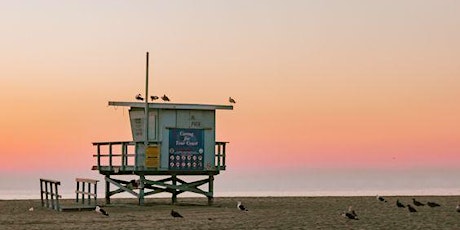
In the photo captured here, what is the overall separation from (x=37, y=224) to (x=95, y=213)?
5075 mm

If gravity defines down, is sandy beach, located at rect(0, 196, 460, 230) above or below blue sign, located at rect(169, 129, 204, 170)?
below

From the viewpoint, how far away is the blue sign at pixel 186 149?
127 feet

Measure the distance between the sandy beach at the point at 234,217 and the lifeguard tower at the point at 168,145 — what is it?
1.38 metres

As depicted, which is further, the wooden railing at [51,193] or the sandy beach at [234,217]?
the wooden railing at [51,193]

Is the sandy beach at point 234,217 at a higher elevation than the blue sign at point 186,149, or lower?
lower

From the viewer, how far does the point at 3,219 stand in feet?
104

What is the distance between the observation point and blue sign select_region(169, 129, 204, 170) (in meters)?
38.7

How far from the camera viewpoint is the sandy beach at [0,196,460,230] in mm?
28031

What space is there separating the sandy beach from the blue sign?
5.42 ft

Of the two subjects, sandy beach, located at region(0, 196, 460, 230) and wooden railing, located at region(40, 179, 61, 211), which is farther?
wooden railing, located at region(40, 179, 61, 211)

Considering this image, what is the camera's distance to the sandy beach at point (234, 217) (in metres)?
28.0

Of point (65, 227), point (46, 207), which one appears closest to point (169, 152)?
point (46, 207)

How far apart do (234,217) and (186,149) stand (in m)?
7.58

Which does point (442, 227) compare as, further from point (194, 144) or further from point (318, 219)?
point (194, 144)
